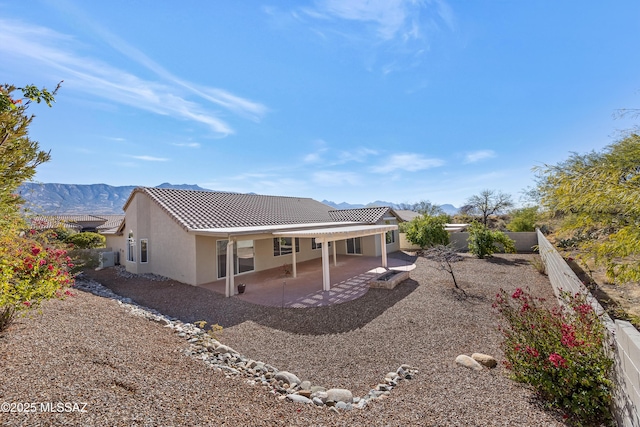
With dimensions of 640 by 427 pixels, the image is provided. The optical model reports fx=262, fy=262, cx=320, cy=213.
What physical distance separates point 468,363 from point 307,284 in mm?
9153

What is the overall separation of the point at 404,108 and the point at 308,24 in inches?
384

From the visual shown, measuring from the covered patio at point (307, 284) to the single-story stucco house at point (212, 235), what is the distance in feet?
2.27

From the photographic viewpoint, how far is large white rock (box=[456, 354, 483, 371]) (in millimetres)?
5895

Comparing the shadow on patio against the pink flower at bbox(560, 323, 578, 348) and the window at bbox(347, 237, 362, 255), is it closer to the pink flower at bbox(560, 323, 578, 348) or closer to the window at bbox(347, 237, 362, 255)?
the pink flower at bbox(560, 323, 578, 348)

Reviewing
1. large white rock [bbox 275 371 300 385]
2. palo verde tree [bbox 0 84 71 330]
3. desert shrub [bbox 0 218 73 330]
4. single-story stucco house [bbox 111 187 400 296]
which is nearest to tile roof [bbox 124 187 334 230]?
single-story stucco house [bbox 111 187 400 296]

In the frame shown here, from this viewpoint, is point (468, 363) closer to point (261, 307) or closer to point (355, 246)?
point (261, 307)

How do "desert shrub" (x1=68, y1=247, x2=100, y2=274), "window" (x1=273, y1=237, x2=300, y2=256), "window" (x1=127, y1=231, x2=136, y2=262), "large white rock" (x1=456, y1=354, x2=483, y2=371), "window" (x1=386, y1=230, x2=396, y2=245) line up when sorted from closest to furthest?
"large white rock" (x1=456, y1=354, x2=483, y2=371), "window" (x1=127, y1=231, x2=136, y2=262), "desert shrub" (x1=68, y1=247, x2=100, y2=274), "window" (x1=273, y1=237, x2=300, y2=256), "window" (x1=386, y1=230, x2=396, y2=245)

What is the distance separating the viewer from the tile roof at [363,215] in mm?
24562

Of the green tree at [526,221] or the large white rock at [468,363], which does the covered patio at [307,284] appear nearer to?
the large white rock at [468,363]

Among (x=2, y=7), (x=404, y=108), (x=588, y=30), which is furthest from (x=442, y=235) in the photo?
(x=2, y=7)

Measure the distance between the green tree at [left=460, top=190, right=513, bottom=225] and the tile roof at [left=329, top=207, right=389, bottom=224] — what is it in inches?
1103

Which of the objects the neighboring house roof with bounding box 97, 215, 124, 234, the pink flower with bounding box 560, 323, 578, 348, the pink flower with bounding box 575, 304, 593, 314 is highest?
the neighboring house roof with bounding box 97, 215, 124, 234

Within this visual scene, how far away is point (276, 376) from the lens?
5.95 metres

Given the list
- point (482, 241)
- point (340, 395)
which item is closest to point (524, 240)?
point (482, 241)
